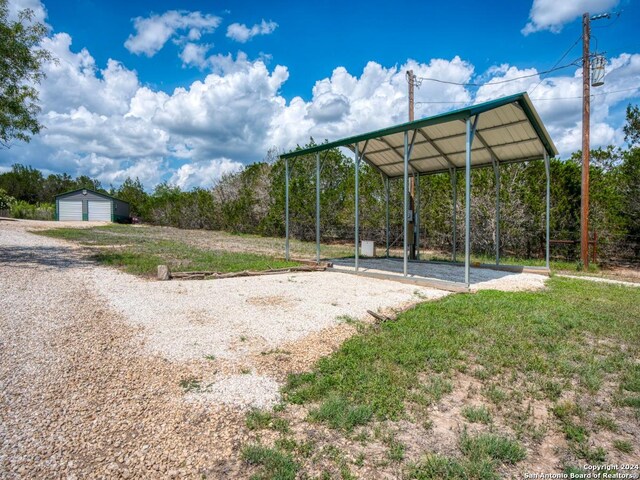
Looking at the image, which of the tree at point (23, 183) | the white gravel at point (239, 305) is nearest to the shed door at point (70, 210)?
the tree at point (23, 183)

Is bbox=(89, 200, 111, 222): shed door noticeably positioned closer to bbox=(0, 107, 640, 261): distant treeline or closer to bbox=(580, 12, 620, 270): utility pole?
bbox=(0, 107, 640, 261): distant treeline

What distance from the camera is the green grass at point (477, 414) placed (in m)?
2.53

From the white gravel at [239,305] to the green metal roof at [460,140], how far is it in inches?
130

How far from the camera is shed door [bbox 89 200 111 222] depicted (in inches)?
1491

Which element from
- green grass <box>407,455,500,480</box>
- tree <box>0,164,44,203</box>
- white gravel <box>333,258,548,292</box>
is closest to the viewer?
green grass <box>407,455,500,480</box>

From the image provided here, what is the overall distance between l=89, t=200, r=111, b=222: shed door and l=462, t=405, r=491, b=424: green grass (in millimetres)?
42591

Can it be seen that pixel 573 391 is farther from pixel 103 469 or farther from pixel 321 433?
pixel 103 469

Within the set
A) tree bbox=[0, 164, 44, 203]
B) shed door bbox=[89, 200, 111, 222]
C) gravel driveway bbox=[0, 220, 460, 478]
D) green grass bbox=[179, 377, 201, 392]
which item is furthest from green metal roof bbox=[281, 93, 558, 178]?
tree bbox=[0, 164, 44, 203]

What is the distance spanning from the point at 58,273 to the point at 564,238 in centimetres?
1365

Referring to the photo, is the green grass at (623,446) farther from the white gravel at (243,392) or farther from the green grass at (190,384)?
the green grass at (190,384)

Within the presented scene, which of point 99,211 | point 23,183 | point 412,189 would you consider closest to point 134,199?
point 99,211

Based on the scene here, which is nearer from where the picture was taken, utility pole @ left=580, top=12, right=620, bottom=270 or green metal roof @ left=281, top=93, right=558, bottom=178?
green metal roof @ left=281, top=93, right=558, bottom=178

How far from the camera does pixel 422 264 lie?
1117 centimetres

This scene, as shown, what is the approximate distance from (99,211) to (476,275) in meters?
39.7
